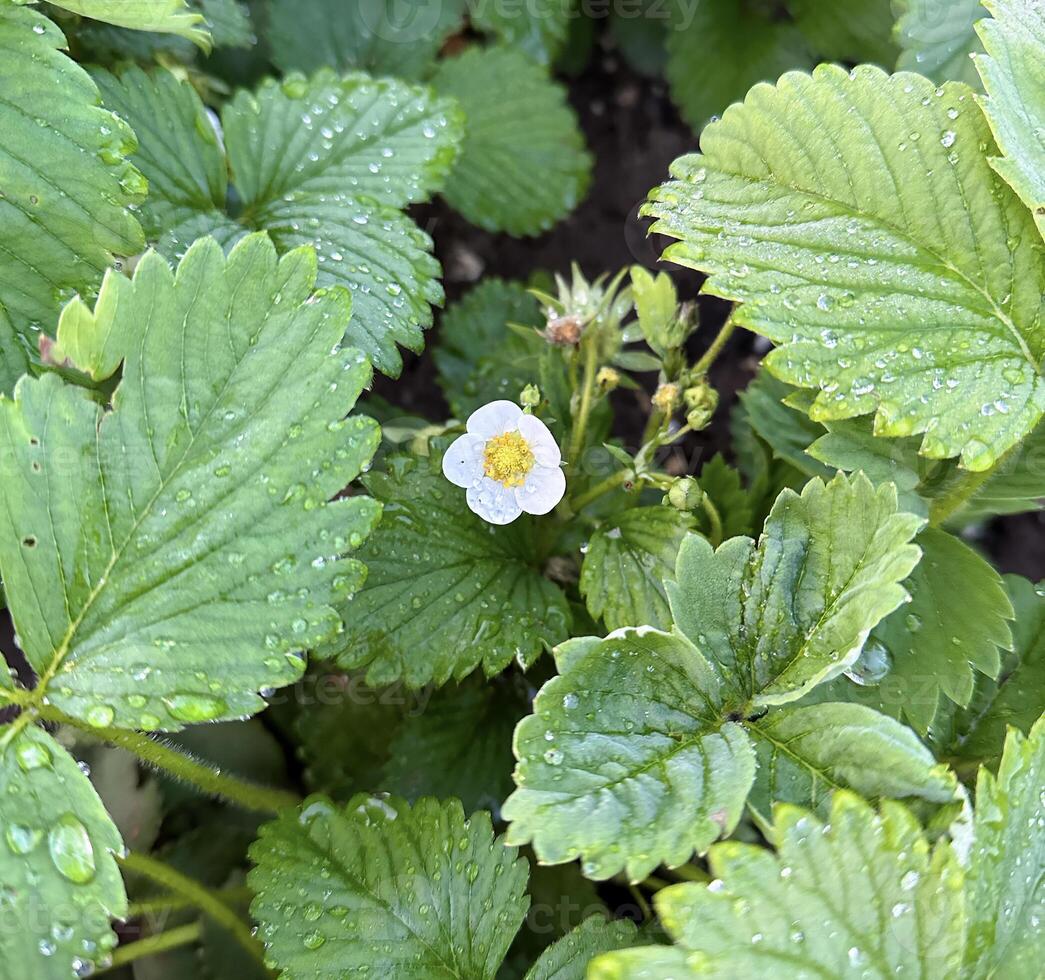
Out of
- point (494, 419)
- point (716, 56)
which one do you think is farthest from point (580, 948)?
point (716, 56)

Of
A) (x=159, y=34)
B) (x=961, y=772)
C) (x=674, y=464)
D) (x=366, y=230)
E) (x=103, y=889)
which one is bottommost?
(x=103, y=889)

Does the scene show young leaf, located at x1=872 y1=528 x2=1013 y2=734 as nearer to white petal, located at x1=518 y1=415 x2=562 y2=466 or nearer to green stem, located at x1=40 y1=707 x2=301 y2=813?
white petal, located at x1=518 y1=415 x2=562 y2=466

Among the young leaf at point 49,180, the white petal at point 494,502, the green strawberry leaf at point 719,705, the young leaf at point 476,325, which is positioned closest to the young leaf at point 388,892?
the green strawberry leaf at point 719,705

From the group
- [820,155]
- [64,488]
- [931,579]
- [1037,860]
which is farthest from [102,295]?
[1037,860]

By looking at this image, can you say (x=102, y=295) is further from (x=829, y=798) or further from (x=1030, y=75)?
(x=1030, y=75)

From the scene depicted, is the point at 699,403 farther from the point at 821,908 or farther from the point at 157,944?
the point at 157,944

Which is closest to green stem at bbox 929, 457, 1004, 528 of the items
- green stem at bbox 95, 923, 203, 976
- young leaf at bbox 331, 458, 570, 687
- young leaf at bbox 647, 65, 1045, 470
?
young leaf at bbox 647, 65, 1045, 470
